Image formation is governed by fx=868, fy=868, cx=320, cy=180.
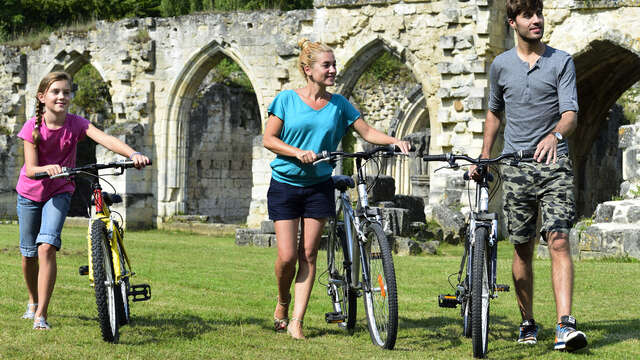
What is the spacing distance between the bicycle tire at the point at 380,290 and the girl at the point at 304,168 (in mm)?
479

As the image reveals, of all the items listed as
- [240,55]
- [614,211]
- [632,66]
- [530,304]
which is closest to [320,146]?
[530,304]

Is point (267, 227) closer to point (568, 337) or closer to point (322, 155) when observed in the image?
point (322, 155)

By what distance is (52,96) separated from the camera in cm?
532

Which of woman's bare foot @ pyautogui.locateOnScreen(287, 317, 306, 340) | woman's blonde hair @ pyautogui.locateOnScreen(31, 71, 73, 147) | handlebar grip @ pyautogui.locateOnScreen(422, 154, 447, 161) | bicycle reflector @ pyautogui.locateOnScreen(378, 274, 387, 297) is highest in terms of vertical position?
woman's blonde hair @ pyautogui.locateOnScreen(31, 71, 73, 147)

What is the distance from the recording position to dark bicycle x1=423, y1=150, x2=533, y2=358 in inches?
178

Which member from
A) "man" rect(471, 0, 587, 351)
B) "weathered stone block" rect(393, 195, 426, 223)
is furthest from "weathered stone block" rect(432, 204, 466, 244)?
"man" rect(471, 0, 587, 351)

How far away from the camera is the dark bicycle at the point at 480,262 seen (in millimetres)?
4512

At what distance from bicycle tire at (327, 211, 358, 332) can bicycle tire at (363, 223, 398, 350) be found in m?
0.31

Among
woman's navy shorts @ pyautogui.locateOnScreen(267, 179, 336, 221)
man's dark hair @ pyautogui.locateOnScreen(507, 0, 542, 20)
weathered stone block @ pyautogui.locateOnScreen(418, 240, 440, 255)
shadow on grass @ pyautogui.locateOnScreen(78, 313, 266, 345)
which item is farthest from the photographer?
weathered stone block @ pyautogui.locateOnScreen(418, 240, 440, 255)

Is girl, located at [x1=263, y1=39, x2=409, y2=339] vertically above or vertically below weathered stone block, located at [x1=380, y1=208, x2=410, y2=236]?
above

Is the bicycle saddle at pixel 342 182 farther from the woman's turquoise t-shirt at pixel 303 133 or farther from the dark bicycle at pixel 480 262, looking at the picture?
the dark bicycle at pixel 480 262

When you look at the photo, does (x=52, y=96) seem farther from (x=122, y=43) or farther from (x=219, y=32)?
(x=122, y=43)

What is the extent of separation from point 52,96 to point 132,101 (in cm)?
1472

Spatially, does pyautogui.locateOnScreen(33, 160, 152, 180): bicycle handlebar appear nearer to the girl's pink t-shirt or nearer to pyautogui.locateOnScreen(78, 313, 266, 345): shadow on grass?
the girl's pink t-shirt
